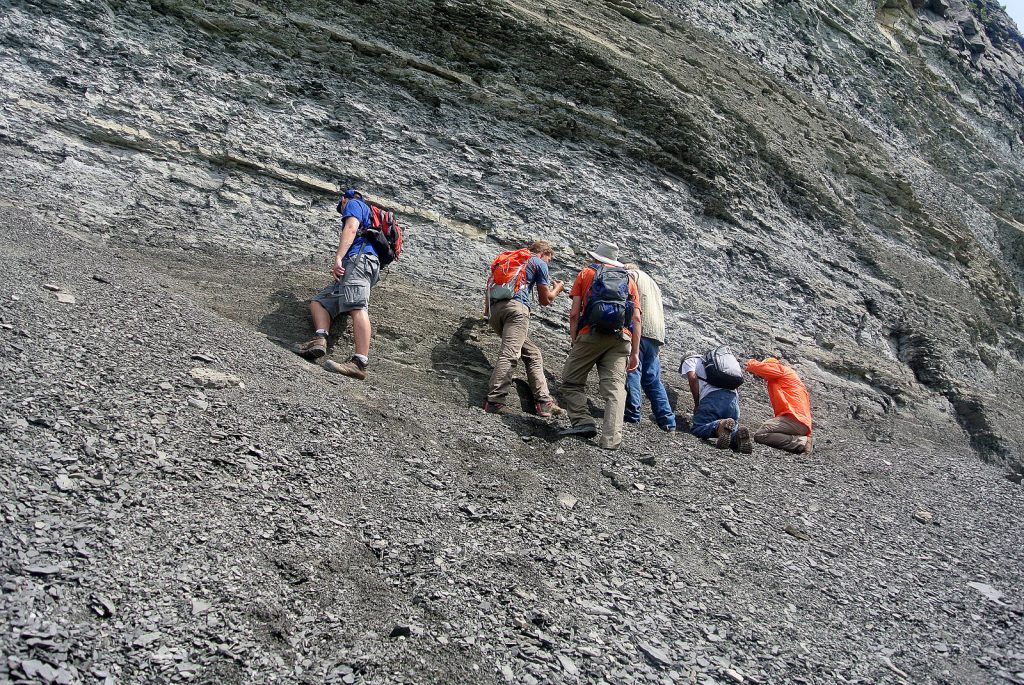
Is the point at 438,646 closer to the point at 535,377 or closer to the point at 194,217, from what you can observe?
the point at 535,377

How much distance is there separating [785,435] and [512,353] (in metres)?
3.53

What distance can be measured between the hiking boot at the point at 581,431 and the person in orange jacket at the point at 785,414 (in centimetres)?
267

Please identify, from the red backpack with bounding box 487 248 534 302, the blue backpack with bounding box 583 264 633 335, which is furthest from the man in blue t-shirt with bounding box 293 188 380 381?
the blue backpack with bounding box 583 264 633 335

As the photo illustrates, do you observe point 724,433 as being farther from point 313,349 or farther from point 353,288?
point 313,349

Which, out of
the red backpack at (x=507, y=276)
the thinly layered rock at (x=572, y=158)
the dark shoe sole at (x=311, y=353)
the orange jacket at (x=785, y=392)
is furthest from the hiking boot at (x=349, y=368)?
the orange jacket at (x=785, y=392)

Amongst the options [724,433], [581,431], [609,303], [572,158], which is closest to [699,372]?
[724,433]

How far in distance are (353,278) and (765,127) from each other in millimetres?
8447

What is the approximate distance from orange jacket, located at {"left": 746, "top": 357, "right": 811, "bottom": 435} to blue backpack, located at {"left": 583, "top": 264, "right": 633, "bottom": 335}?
2.66 metres

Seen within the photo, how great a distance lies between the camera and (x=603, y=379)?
22.7 ft

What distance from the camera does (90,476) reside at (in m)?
4.24

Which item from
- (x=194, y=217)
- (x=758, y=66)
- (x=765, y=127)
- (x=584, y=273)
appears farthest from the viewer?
(x=758, y=66)

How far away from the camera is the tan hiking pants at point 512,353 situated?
7094 millimetres

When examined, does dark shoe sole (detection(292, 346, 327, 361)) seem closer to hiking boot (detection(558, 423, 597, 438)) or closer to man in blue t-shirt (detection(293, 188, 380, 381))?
man in blue t-shirt (detection(293, 188, 380, 381))

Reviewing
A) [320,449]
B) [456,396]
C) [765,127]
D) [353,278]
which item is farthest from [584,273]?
[765,127]
